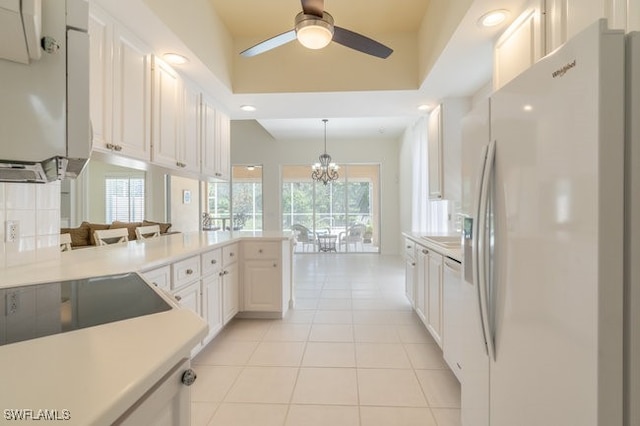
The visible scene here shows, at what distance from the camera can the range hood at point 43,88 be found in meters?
0.90

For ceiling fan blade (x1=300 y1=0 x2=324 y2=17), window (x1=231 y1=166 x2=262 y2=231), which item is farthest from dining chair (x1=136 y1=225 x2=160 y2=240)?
window (x1=231 y1=166 x2=262 y2=231)

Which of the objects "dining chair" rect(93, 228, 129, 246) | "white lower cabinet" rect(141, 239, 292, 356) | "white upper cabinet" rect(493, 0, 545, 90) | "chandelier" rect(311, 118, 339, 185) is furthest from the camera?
"chandelier" rect(311, 118, 339, 185)

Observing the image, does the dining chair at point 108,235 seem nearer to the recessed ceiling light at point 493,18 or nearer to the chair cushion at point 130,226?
the chair cushion at point 130,226

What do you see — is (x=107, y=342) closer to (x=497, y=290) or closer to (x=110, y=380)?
(x=110, y=380)

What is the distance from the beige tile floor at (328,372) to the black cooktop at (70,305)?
3.60 ft

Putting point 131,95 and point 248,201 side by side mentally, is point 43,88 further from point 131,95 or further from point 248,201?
point 248,201

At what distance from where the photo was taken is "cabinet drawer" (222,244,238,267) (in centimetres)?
291

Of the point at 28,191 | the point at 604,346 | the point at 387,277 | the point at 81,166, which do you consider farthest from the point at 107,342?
the point at 387,277

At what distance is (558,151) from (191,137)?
2.97 metres

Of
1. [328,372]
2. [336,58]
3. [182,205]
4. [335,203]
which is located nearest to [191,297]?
[328,372]

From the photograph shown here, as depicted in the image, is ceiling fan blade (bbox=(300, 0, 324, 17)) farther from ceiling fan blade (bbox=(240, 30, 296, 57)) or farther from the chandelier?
the chandelier

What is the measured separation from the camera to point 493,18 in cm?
197

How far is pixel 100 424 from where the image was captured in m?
0.45

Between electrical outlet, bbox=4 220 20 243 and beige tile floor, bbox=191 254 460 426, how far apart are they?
1.35m
